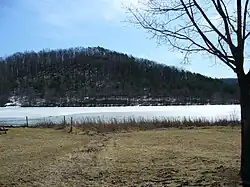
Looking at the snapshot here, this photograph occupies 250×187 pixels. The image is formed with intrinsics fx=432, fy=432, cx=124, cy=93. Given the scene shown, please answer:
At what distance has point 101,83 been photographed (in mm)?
127000

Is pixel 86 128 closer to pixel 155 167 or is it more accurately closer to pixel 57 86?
pixel 155 167

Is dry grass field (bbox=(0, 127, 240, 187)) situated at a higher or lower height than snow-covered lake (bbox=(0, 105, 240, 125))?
lower

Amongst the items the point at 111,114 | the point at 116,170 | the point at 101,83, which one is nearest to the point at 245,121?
the point at 116,170

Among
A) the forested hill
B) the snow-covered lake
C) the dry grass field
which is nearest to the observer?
the dry grass field

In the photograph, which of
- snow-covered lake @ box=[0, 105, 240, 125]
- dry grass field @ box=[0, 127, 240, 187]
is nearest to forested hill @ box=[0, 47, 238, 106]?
snow-covered lake @ box=[0, 105, 240, 125]

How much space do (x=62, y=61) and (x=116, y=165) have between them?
136031 millimetres

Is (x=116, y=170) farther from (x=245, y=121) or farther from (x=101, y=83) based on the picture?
(x=101, y=83)

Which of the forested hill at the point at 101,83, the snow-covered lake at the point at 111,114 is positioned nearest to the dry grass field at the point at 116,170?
the snow-covered lake at the point at 111,114

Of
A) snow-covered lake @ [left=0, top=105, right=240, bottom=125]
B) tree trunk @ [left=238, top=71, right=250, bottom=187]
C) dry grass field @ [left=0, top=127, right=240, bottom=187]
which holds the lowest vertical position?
dry grass field @ [left=0, top=127, right=240, bottom=187]

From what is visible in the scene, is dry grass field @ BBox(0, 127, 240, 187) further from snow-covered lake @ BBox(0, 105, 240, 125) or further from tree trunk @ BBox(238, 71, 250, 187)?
snow-covered lake @ BBox(0, 105, 240, 125)

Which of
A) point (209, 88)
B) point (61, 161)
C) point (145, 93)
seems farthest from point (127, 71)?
point (61, 161)

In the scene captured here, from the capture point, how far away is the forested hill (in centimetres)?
10550

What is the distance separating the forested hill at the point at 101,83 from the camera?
10550 centimetres

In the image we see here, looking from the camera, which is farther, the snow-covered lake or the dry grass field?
the snow-covered lake
